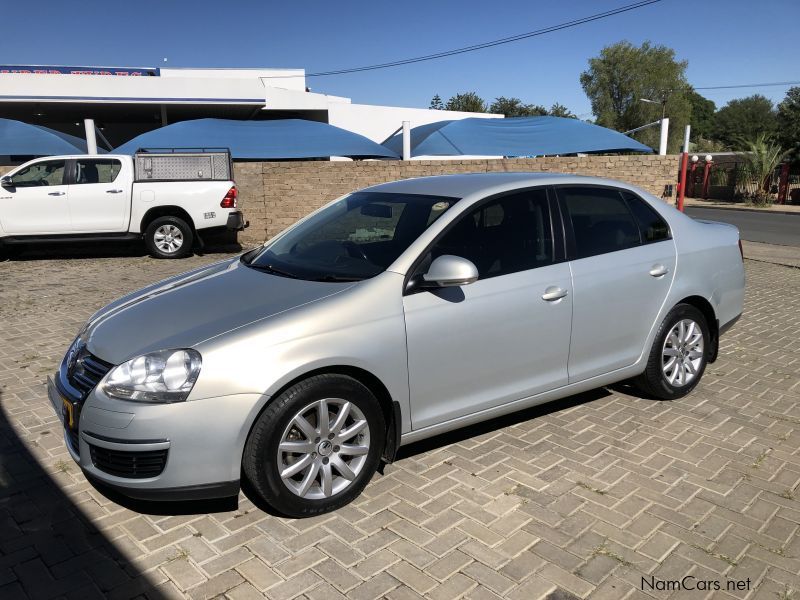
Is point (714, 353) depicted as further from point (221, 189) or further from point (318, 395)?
point (221, 189)

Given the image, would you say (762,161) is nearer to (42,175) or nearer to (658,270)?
(42,175)

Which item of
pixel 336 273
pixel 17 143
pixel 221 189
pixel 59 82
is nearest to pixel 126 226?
pixel 221 189

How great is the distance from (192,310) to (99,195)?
9470mm

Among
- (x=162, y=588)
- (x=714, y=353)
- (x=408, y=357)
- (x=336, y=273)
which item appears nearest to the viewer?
(x=162, y=588)

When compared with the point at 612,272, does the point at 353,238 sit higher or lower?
higher

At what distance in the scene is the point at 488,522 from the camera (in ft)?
10.7

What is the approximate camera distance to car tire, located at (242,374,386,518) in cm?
304

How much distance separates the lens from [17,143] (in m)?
15.6

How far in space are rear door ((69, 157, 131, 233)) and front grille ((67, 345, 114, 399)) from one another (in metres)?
9.15

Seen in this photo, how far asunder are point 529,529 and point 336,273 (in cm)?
169

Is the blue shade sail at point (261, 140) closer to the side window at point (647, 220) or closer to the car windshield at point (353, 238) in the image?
the car windshield at point (353, 238)

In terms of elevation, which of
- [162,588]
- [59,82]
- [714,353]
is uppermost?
[59,82]

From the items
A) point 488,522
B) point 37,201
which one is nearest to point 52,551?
point 488,522

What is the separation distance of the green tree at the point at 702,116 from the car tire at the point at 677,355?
99026 millimetres
